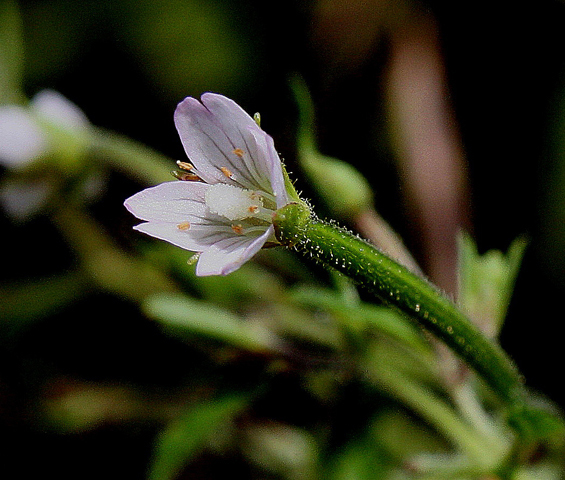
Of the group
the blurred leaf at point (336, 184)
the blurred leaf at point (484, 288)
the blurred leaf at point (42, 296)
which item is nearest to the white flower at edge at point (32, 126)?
the blurred leaf at point (42, 296)

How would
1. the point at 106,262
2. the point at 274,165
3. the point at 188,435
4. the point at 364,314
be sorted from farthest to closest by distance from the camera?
the point at 106,262, the point at 188,435, the point at 364,314, the point at 274,165

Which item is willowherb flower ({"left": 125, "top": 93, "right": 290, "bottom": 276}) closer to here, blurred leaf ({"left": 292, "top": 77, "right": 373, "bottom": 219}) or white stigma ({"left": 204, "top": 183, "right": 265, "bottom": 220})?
white stigma ({"left": 204, "top": 183, "right": 265, "bottom": 220})

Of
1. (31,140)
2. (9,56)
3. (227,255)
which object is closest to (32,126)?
(31,140)

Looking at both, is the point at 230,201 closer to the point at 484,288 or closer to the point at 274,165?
the point at 274,165

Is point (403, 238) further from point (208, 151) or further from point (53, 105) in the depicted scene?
point (208, 151)

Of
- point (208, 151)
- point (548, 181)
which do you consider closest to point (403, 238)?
point (548, 181)

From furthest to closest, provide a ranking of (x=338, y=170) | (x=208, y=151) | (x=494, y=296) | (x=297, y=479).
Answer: (x=297, y=479)
(x=338, y=170)
(x=494, y=296)
(x=208, y=151)

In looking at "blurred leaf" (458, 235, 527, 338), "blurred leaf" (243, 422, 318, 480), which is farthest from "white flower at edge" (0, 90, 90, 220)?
"blurred leaf" (458, 235, 527, 338)
